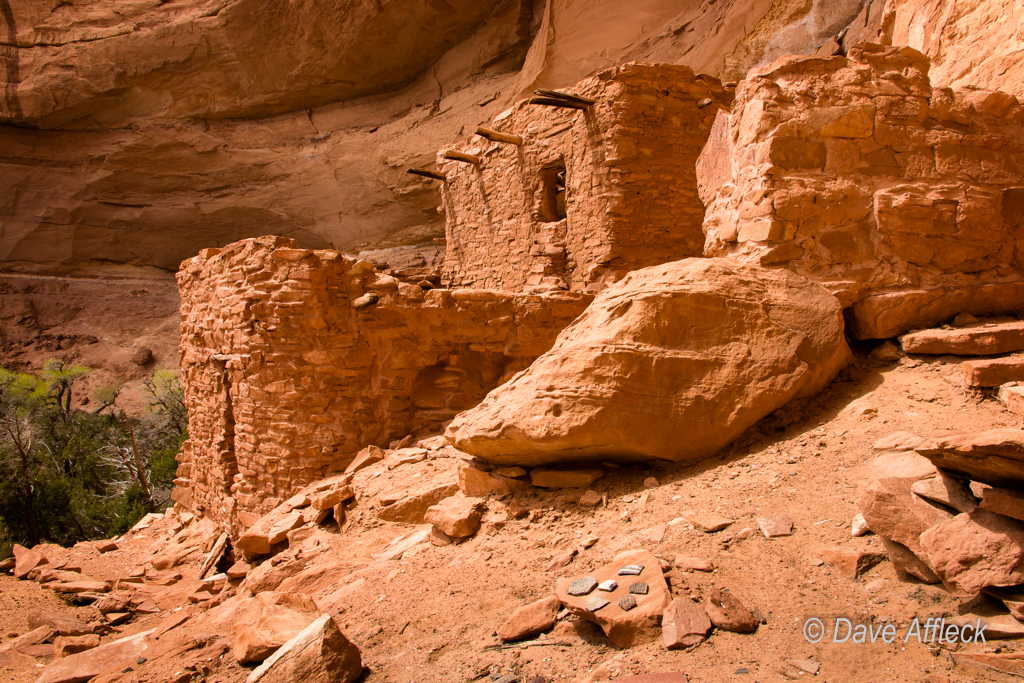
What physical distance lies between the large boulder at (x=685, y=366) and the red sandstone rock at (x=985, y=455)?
89cm

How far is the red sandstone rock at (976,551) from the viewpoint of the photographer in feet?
4.20

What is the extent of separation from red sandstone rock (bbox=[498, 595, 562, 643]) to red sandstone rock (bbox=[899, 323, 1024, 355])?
1.87m

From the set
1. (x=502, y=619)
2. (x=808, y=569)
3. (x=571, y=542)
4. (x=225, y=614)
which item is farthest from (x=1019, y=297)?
(x=225, y=614)

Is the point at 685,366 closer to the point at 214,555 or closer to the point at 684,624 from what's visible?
the point at 684,624

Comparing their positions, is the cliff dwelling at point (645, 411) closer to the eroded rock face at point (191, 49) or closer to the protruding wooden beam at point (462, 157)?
the protruding wooden beam at point (462, 157)

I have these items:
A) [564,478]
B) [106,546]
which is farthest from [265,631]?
[106,546]

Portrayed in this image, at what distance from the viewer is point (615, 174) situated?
23.3ft

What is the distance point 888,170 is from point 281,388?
4.22 m

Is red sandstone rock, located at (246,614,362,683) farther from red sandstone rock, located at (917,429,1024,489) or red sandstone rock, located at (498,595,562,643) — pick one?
red sandstone rock, located at (917,429,1024,489)

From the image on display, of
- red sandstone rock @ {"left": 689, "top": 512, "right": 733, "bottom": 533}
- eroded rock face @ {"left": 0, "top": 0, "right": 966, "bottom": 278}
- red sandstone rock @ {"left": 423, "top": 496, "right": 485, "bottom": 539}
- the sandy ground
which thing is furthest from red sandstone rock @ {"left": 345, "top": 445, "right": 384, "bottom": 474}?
eroded rock face @ {"left": 0, "top": 0, "right": 966, "bottom": 278}

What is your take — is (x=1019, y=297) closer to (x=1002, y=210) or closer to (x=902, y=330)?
(x=1002, y=210)

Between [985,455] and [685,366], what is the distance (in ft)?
3.77

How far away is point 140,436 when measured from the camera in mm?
13742

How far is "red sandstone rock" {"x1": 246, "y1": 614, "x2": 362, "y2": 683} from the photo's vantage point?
1.84 metres
